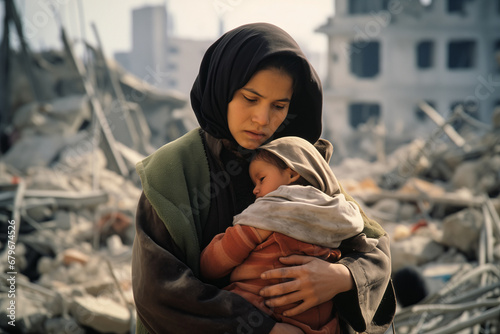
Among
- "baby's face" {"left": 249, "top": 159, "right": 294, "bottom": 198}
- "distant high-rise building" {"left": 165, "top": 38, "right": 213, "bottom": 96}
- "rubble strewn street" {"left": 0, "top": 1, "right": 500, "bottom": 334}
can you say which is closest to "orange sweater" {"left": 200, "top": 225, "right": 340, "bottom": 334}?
"baby's face" {"left": 249, "top": 159, "right": 294, "bottom": 198}

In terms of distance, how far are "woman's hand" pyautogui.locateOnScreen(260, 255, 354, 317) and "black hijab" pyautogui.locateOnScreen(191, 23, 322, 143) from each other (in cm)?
52

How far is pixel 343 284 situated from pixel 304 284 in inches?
6.2

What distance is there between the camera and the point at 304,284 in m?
1.49

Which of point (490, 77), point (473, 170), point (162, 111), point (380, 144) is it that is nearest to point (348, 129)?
point (380, 144)

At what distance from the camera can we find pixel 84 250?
6.87 m

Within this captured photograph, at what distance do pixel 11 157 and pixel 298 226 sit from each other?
11589 mm

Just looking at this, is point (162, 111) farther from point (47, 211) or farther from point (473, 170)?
point (473, 170)

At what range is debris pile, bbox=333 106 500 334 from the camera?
3.54 metres

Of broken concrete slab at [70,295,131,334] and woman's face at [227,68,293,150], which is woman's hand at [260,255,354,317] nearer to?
woman's face at [227,68,293,150]

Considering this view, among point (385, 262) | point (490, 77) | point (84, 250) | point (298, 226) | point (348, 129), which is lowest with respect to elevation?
point (348, 129)

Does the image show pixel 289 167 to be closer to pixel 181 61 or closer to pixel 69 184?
pixel 69 184

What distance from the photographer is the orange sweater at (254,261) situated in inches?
59.0

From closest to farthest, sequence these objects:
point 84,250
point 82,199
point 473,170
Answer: point 84,250 → point 82,199 → point 473,170

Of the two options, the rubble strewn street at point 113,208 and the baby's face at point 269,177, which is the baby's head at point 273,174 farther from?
the rubble strewn street at point 113,208
